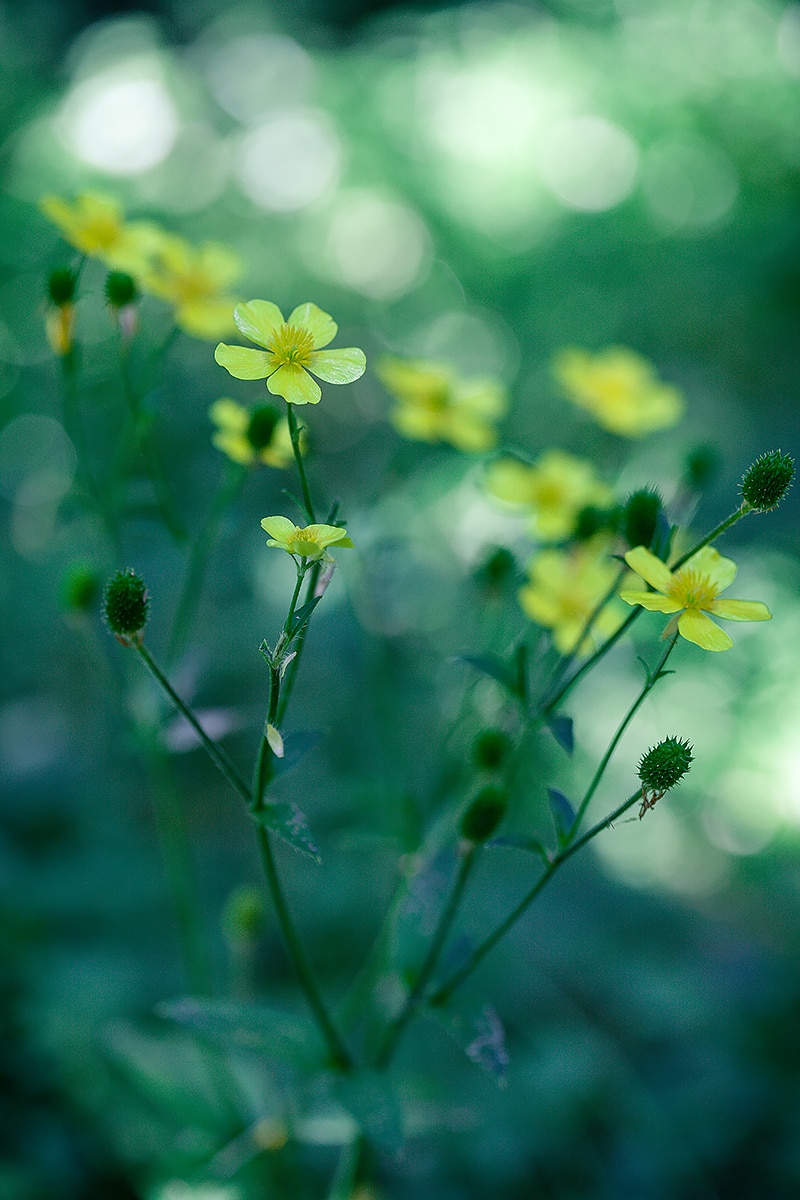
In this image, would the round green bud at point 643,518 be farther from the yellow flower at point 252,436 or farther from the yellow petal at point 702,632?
the yellow flower at point 252,436

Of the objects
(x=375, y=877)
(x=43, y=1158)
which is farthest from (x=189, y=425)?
(x=43, y=1158)

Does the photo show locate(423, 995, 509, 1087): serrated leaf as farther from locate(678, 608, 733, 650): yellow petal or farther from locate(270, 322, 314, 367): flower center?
locate(270, 322, 314, 367): flower center

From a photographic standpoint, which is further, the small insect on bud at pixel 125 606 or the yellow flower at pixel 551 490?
the yellow flower at pixel 551 490

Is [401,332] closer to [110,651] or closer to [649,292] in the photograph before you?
[649,292]

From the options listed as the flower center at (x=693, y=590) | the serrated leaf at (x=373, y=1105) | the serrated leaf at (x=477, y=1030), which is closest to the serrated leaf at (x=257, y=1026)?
the serrated leaf at (x=373, y=1105)

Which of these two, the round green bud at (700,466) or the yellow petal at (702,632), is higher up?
the round green bud at (700,466)

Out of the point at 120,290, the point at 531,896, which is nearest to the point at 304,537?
the point at 531,896
